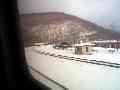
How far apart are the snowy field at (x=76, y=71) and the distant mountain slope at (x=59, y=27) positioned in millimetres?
93

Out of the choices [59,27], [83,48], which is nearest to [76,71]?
[83,48]

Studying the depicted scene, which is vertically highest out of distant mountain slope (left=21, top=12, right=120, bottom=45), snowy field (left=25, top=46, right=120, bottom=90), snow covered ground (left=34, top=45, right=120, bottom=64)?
distant mountain slope (left=21, top=12, right=120, bottom=45)

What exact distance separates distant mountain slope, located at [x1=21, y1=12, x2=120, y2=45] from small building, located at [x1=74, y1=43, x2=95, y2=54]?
1.8 inches

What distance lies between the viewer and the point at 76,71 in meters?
1.41

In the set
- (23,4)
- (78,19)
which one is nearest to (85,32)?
(78,19)

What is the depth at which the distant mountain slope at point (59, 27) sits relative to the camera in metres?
1.29

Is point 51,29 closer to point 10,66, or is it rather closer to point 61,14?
point 61,14

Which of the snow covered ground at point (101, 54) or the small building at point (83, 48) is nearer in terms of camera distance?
the snow covered ground at point (101, 54)

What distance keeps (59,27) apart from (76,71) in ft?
1.12

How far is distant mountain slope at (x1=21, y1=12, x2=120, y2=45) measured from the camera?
4.22ft

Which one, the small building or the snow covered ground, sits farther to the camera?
the small building

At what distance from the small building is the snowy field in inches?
1.3

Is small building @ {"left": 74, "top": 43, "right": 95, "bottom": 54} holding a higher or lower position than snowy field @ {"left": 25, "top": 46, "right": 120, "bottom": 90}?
higher

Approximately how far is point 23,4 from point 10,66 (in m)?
0.57
